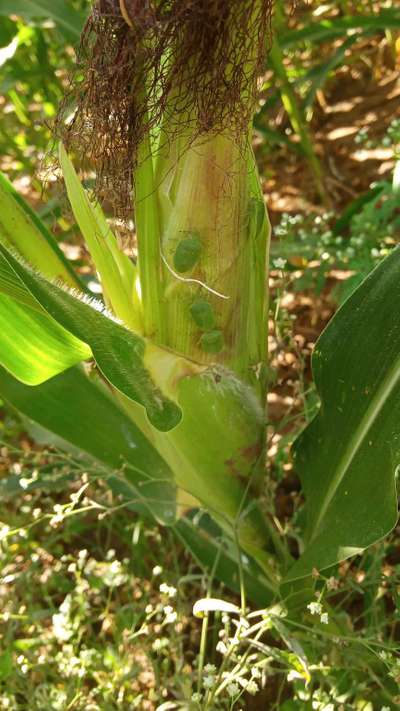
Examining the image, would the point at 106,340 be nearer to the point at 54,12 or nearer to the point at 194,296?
the point at 194,296

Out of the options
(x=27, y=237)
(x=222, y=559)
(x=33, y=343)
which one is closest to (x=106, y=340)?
(x=33, y=343)

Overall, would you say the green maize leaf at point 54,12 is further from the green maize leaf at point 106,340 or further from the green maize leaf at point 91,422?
the green maize leaf at point 106,340

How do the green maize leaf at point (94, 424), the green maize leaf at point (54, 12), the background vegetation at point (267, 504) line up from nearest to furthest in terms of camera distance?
the background vegetation at point (267, 504), the green maize leaf at point (94, 424), the green maize leaf at point (54, 12)

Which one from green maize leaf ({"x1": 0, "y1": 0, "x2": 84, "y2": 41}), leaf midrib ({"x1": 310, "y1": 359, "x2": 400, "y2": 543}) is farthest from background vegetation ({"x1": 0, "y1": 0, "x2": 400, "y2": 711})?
leaf midrib ({"x1": 310, "y1": 359, "x2": 400, "y2": 543})

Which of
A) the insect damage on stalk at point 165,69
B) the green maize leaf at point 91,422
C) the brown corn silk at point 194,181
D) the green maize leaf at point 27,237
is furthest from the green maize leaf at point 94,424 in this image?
the insect damage on stalk at point 165,69

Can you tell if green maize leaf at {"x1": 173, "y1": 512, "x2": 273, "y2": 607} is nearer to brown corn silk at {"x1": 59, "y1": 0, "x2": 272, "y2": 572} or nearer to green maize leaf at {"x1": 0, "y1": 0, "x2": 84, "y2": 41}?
brown corn silk at {"x1": 59, "y1": 0, "x2": 272, "y2": 572}

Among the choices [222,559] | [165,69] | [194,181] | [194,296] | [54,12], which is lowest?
[222,559]
